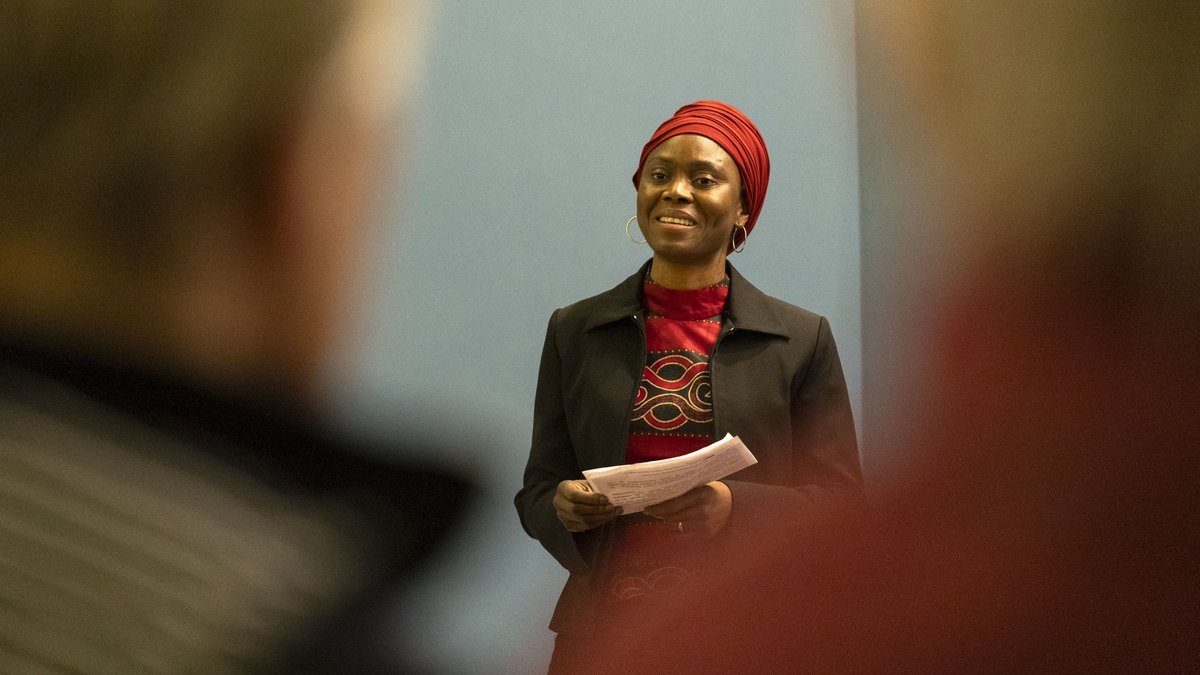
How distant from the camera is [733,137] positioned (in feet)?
6.64

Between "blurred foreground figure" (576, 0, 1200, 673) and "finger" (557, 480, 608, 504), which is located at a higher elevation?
"finger" (557, 480, 608, 504)

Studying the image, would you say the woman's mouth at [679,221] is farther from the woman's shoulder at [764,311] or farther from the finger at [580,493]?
the finger at [580,493]

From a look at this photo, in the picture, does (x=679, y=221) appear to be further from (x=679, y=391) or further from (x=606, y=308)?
(x=679, y=391)

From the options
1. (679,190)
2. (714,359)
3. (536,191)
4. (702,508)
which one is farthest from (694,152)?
(536,191)

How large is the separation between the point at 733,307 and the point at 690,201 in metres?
Result: 0.19

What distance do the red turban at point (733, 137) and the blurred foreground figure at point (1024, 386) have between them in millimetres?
1644

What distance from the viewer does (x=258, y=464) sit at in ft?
Result: 1.88

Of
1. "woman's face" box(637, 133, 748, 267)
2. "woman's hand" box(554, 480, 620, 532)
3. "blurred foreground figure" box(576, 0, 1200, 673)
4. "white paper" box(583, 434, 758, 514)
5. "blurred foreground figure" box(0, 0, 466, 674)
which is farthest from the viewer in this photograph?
"woman's face" box(637, 133, 748, 267)

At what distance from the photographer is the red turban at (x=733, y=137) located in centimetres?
201

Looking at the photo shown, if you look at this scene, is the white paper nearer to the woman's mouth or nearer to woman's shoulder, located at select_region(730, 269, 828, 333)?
woman's shoulder, located at select_region(730, 269, 828, 333)

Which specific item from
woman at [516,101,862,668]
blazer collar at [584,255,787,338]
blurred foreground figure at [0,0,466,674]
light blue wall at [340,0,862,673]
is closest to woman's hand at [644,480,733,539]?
woman at [516,101,862,668]

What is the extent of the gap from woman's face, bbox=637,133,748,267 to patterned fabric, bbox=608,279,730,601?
79 millimetres

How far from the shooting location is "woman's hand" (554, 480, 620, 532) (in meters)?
1.71

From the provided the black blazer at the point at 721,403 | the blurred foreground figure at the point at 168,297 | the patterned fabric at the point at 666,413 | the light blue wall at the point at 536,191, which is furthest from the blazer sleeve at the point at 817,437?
the blurred foreground figure at the point at 168,297
